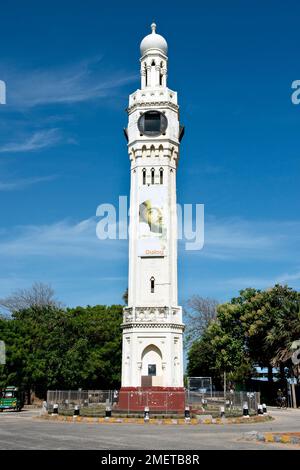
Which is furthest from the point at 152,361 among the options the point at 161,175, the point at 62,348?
the point at 62,348

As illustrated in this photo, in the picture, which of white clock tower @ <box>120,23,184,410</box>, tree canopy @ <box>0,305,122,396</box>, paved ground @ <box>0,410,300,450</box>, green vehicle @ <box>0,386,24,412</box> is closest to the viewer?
paved ground @ <box>0,410,300,450</box>

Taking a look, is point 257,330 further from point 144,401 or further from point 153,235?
point 144,401

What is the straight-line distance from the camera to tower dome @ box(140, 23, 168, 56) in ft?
168

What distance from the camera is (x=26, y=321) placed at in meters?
61.8

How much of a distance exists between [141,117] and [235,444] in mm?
33577

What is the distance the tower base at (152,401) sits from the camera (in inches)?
1540

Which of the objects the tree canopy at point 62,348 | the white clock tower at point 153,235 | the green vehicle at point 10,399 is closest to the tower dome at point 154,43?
the white clock tower at point 153,235

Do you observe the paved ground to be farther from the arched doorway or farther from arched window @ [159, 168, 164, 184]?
arched window @ [159, 168, 164, 184]

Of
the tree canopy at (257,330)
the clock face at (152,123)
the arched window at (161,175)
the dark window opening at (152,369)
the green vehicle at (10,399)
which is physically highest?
the clock face at (152,123)

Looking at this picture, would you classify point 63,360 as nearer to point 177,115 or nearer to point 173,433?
point 177,115

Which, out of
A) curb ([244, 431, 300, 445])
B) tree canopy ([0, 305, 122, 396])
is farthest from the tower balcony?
curb ([244, 431, 300, 445])

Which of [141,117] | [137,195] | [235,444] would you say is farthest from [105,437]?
[141,117]

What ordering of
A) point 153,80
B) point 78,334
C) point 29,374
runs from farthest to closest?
point 78,334, point 29,374, point 153,80

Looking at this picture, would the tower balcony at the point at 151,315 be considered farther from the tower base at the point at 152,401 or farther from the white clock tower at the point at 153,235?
the tower base at the point at 152,401
